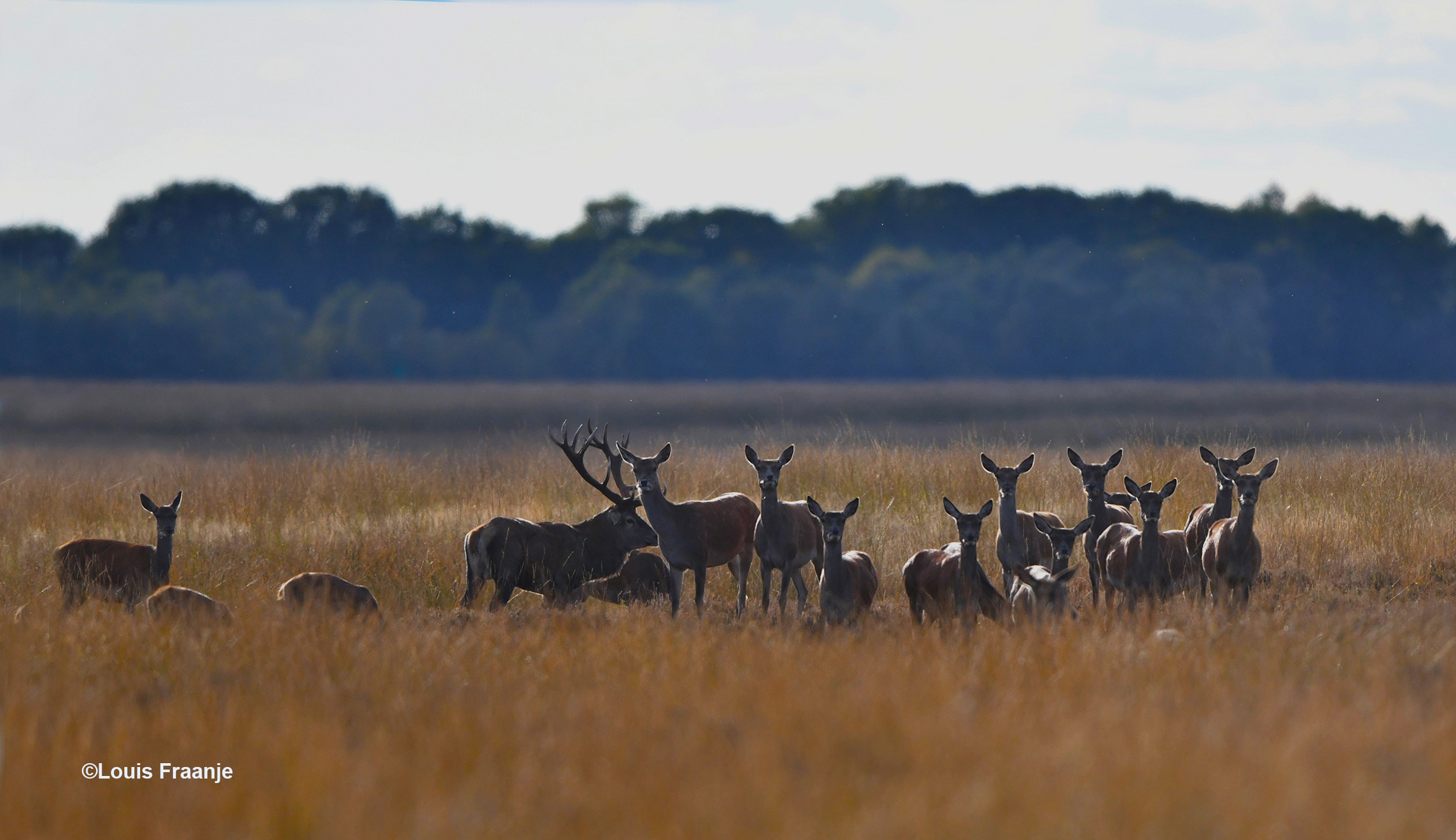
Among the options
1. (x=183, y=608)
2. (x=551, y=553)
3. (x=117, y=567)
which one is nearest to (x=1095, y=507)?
(x=551, y=553)

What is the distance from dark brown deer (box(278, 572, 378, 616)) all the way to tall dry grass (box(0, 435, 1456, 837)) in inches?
8.5

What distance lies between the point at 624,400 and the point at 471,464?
2356cm

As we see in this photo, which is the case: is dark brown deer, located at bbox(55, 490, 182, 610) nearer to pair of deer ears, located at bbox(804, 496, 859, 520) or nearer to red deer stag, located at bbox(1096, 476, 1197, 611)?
pair of deer ears, located at bbox(804, 496, 859, 520)

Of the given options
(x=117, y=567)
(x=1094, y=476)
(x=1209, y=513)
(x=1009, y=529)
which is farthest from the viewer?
(x=1209, y=513)

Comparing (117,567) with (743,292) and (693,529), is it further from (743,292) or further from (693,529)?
(743,292)

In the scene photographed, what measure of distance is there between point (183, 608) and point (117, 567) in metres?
1.86

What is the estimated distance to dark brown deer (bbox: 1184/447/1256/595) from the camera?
11.9 metres

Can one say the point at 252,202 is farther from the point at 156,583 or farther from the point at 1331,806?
the point at 1331,806

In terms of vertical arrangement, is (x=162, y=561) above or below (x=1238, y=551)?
above

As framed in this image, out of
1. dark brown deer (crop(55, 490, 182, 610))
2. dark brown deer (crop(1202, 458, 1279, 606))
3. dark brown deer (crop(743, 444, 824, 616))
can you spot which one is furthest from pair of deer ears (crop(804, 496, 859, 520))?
dark brown deer (crop(55, 490, 182, 610))

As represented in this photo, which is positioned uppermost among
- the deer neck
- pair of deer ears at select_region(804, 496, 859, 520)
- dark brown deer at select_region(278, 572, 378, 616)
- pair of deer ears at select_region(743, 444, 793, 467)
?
pair of deer ears at select_region(743, 444, 793, 467)

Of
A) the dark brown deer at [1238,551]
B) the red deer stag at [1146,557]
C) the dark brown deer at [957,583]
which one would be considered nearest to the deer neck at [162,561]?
the dark brown deer at [957,583]

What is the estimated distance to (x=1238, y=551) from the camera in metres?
10.8

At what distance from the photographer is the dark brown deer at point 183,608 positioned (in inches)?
379
